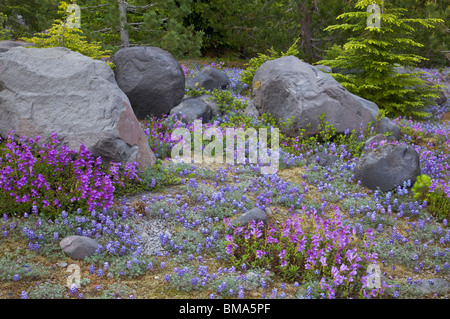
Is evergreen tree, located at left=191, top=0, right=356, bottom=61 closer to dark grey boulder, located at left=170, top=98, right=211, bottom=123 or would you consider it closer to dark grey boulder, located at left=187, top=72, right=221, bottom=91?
dark grey boulder, located at left=187, top=72, right=221, bottom=91

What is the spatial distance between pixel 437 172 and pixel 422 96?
15.8 feet

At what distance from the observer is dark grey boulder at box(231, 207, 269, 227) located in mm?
5504

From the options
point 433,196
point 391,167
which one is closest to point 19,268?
point 391,167

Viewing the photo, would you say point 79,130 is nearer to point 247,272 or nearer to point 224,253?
point 224,253

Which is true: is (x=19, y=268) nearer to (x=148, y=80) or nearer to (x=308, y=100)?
(x=148, y=80)

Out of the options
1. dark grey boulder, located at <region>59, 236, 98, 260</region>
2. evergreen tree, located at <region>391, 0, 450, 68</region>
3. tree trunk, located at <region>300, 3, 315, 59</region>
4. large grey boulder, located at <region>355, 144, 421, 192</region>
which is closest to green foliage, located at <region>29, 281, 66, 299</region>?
dark grey boulder, located at <region>59, 236, 98, 260</region>

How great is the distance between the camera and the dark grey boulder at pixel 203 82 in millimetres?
11457

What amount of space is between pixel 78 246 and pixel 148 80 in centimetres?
556

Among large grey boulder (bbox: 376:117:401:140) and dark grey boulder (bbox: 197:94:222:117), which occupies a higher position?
dark grey boulder (bbox: 197:94:222:117)

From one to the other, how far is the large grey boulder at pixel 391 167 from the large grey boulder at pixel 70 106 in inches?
147

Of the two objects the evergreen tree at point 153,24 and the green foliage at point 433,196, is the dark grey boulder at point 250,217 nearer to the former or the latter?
the green foliage at point 433,196

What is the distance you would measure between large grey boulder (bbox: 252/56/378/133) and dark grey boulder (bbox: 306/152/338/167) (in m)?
1.19

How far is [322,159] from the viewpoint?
7.95 metres

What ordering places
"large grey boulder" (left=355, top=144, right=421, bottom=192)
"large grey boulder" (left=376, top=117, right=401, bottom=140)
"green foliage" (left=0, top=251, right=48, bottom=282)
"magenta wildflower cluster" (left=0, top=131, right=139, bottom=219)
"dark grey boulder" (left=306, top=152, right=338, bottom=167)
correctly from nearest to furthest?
"green foliage" (left=0, top=251, right=48, bottom=282), "magenta wildflower cluster" (left=0, top=131, right=139, bottom=219), "large grey boulder" (left=355, top=144, right=421, bottom=192), "dark grey boulder" (left=306, top=152, right=338, bottom=167), "large grey boulder" (left=376, top=117, right=401, bottom=140)
